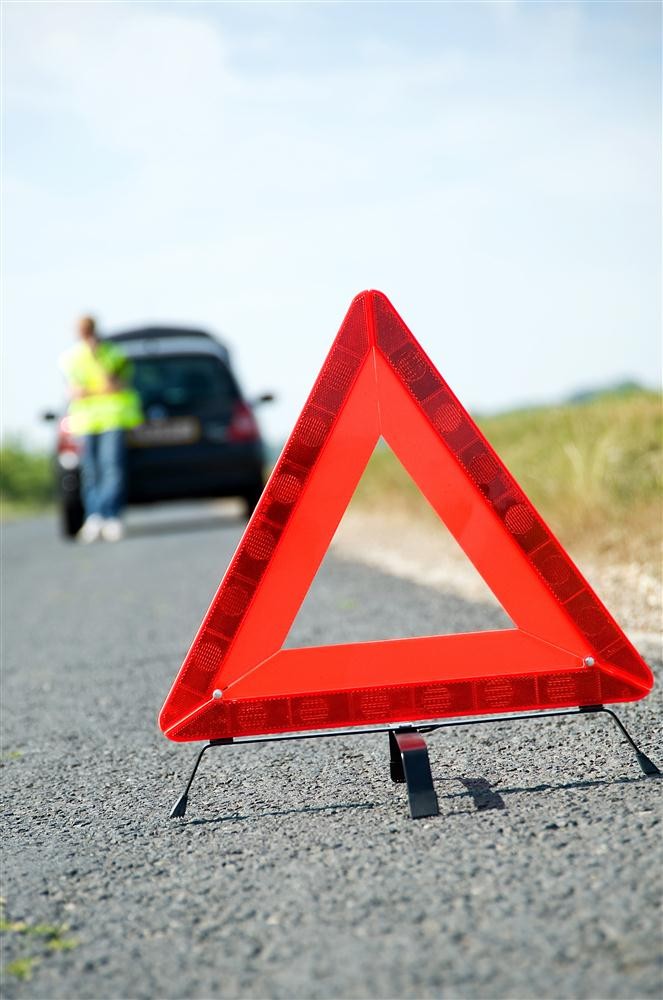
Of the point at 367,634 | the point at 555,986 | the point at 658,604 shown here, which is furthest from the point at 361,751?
the point at 658,604

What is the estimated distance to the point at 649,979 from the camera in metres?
1.98

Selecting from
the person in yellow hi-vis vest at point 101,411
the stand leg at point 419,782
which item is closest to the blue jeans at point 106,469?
the person in yellow hi-vis vest at point 101,411

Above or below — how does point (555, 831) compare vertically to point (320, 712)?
below

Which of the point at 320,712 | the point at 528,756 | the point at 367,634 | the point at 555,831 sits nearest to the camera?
the point at 555,831

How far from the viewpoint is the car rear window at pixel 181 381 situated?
1332 centimetres

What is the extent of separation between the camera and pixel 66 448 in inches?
547

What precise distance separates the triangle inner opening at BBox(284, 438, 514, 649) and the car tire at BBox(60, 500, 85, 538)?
306 cm

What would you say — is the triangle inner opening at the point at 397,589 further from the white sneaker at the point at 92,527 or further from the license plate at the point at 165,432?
the white sneaker at the point at 92,527

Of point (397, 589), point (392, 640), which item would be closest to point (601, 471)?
point (397, 589)

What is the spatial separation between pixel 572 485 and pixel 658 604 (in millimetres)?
3264

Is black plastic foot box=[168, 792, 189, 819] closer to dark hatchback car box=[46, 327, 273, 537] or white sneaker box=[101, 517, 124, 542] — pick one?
dark hatchback car box=[46, 327, 273, 537]

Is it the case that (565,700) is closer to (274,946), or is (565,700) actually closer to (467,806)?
(467,806)

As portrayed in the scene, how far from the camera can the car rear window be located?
13320 millimetres

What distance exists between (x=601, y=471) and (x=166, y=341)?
5.78 m
